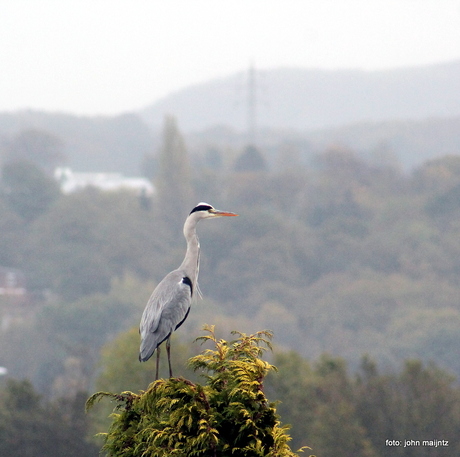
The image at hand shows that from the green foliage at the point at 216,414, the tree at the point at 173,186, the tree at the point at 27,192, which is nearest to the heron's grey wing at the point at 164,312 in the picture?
the green foliage at the point at 216,414

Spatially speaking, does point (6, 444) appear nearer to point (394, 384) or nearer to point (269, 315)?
point (394, 384)

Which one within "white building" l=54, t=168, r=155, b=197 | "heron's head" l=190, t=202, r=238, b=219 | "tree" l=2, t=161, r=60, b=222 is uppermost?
"white building" l=54, t=168, r=155, b=197

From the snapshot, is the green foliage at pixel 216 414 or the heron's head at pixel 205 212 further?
the heron's head at pixel 205 212

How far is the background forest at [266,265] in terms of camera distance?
277 ft

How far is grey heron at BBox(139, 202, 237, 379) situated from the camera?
8.59 metres

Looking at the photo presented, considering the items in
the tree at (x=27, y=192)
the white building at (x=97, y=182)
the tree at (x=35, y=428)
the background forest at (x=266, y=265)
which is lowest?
the tree at (x=35, y=428)

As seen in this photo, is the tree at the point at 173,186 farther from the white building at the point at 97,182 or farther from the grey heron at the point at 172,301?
the grey heron at the point at 172,301

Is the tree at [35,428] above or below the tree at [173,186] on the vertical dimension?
below

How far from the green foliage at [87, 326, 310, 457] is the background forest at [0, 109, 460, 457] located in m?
36.6

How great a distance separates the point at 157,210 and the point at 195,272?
127352 mm

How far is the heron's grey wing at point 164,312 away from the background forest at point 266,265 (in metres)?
34.9

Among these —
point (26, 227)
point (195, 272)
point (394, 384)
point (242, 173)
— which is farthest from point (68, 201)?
point (195, 272)

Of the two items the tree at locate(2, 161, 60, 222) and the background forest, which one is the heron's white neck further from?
the tree at locate(2, 161, 60, 222)

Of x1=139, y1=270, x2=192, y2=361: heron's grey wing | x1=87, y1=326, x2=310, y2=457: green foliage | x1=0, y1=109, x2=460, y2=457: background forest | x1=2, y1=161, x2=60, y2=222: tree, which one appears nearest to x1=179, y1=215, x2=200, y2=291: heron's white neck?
x1=139, y1=270, x2=192, y2=361: heron's grey wing
